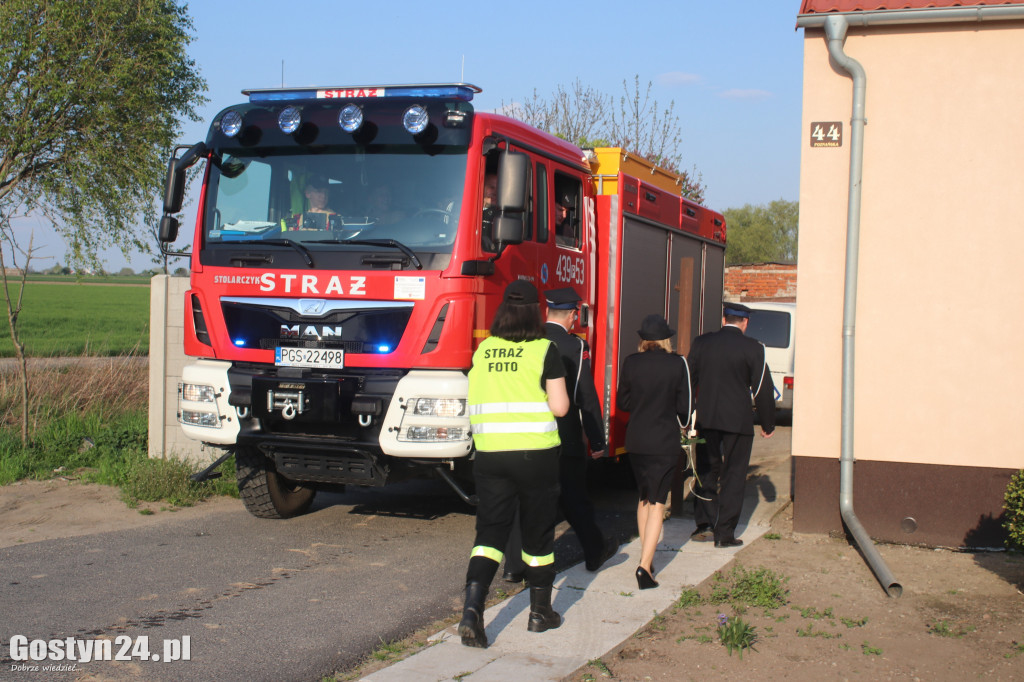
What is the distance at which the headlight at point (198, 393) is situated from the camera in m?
6.72

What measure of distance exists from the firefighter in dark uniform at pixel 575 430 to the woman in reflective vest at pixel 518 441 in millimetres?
814

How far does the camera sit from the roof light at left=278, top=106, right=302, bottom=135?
22.3 ft

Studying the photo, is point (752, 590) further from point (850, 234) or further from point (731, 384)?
point (850, 234)

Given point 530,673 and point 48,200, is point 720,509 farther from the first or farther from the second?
point 48,200

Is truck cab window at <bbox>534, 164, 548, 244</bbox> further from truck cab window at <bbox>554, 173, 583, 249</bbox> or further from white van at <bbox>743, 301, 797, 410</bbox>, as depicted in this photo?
white van at <bbox>743, 301, 797, 410</bbox>

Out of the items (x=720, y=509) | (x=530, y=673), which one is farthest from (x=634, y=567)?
(x=530, y=673)

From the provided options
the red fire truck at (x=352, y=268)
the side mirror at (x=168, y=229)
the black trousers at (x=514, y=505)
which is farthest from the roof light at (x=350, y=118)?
the black trousers at (x=514, y=505)

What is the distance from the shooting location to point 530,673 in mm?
4340

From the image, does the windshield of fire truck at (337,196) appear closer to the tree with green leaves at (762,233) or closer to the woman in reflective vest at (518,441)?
the woman in reflective vest at (518,441)

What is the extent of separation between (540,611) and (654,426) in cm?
155

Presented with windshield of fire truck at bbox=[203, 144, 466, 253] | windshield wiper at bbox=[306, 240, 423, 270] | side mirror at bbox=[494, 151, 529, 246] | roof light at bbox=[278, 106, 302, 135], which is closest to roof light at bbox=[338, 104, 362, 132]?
windshield of fire truck at bbox=[203, 144, 466, 253]

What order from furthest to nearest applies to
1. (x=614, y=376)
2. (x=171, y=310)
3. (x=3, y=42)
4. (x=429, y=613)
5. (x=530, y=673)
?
1. (x=3, y=42)
2. (x=171, y=310)
3. (x=614, y=376)
4. (x=429, y=613)
5. (x=530, y=673)

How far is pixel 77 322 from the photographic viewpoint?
35844 mm

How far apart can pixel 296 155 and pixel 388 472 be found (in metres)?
2.35
